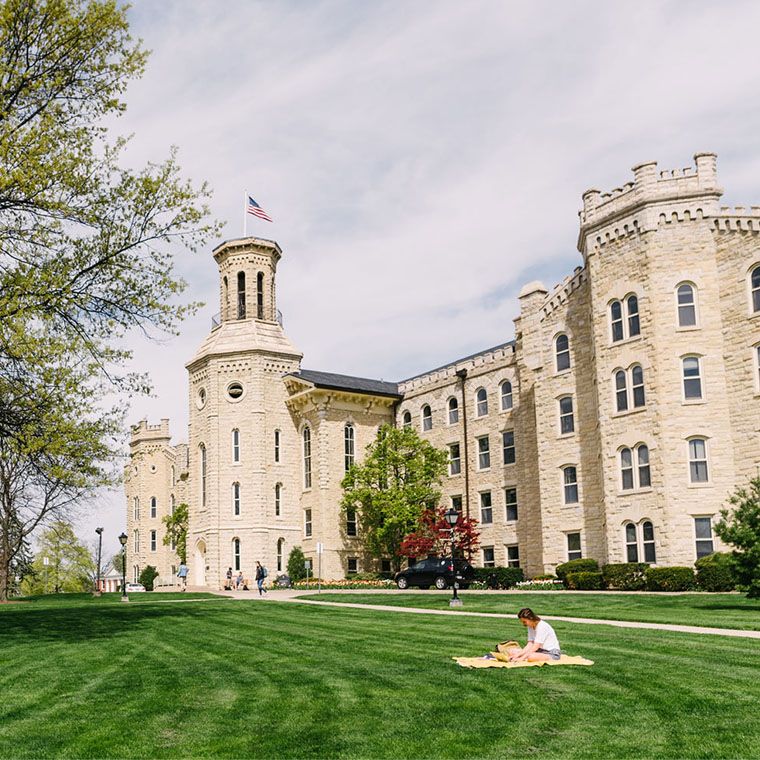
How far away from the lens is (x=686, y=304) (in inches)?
1297

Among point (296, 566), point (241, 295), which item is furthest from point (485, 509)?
point (241, 295)

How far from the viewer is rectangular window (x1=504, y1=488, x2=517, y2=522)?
4409 cm

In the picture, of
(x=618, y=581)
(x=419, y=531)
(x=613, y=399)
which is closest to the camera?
(x=618, y=581)

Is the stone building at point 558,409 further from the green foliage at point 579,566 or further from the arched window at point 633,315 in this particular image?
the green foliage at point 579,566

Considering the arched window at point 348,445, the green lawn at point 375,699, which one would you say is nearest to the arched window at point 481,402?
the arched window at point 348,445

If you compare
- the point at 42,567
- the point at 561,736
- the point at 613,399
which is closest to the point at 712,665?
the point at 561,736

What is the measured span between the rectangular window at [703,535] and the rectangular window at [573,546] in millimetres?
6598

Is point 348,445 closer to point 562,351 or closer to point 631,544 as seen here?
point 562,351

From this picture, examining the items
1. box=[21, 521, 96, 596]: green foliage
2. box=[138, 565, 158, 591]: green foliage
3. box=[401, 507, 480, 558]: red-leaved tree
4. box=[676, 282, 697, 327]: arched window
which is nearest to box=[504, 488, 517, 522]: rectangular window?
box=[401, 507, 480, 558]: red-leaved tree

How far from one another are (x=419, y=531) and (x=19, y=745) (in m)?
38.3

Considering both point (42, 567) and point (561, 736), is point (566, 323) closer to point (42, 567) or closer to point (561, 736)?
point (561, 736)

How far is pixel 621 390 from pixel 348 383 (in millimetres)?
21445

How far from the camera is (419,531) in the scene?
46.0m

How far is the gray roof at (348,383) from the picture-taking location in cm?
5031
